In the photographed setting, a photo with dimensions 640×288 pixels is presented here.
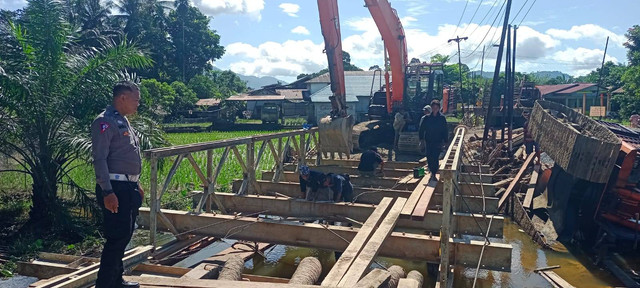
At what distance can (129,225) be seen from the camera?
361 cm

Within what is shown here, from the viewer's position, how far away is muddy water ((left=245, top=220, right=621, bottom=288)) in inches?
281

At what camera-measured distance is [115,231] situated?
3537 mm

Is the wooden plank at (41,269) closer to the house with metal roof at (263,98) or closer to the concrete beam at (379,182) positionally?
the concrete beam at (379,182)

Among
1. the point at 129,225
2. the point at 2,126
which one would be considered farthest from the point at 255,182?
the point at 129,225

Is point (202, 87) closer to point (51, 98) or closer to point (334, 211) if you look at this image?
point (51, 98)

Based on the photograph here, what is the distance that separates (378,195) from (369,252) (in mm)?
3944

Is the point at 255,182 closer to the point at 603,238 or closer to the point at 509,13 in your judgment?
the point at 603,238

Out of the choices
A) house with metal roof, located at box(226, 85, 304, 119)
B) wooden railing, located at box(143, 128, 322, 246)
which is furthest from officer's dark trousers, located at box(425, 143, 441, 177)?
house with metal roof, located at box(226, 85, 304, 119)

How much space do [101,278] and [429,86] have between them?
15.6 m

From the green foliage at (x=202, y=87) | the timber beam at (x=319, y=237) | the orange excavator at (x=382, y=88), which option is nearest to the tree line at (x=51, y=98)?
the timber beam at (x=319, y=237)

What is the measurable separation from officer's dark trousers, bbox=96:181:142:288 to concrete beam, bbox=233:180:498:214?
478 cm

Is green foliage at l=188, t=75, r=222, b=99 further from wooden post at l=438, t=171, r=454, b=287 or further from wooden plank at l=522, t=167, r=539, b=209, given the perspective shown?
wooden post at l=438, t=171, r=454, b=287

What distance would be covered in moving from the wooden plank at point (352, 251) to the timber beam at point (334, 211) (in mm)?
764

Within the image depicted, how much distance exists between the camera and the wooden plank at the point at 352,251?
141 inches
